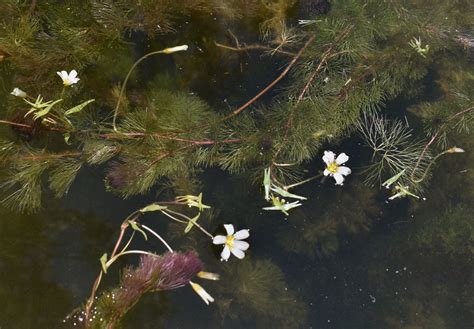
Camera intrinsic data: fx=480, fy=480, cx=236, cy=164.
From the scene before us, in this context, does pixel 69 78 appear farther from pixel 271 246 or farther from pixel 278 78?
pixel 271 246

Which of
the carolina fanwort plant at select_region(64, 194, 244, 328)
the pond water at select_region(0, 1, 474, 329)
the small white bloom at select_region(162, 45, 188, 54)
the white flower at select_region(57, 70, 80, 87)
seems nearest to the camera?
the small white bloom at select_region(162, 45, 188, 54)

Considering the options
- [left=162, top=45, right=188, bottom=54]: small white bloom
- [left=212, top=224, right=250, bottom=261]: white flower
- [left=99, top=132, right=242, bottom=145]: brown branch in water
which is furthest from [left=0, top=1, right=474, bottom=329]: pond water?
[left=162, top=45, right=188, bottom=54]: small white bloom

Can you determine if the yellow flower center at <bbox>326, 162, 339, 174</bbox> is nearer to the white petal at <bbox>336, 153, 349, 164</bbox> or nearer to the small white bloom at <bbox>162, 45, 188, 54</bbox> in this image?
the white petal at <bbox>336, 153, 349, 164</bbox>

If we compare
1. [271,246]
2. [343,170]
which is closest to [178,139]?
[271,246]

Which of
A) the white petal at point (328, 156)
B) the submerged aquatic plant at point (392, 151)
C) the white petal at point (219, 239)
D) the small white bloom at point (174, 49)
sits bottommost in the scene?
the white petal at point (219, 239)

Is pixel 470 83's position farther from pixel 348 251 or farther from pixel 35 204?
pixel 35 204

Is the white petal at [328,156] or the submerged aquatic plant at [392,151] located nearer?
the white petal at [328,156]

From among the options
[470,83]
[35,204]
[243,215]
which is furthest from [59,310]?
[470,83]

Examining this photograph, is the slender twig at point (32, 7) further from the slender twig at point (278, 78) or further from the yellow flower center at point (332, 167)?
the yellow flower center at point (332, 167)

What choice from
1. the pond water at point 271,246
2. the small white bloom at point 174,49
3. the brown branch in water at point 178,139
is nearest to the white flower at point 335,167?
the pond water at point 271,246
